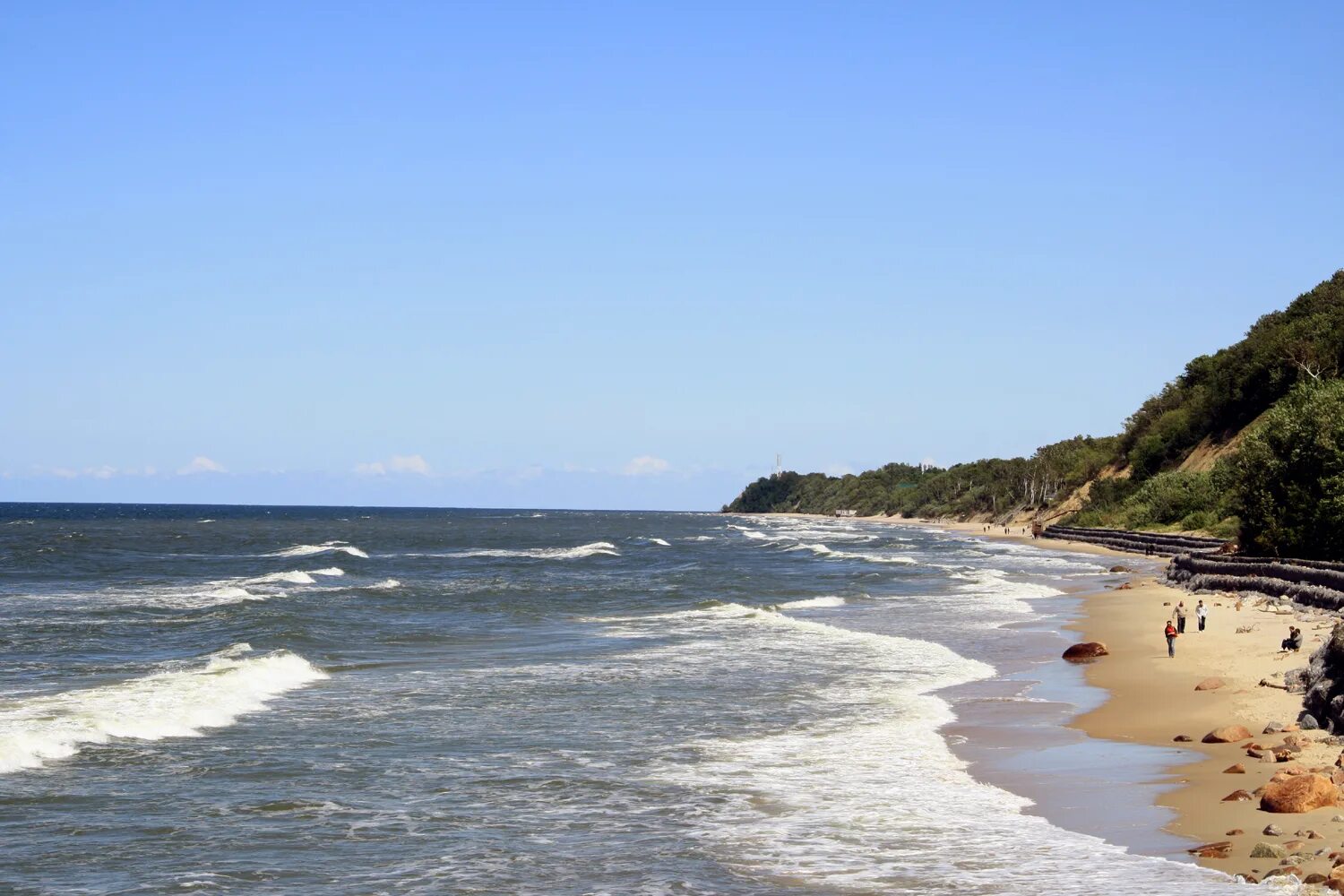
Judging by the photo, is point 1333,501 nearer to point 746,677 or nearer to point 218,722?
point 746,677

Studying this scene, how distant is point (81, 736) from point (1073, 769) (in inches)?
649

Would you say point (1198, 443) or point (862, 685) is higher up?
point (1198, 443)

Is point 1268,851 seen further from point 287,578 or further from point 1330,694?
point 287,578

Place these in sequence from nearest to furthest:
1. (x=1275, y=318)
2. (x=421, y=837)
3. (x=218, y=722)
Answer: (x=421, y=837) → (x=218, y=722) → (x=1275, y=318)

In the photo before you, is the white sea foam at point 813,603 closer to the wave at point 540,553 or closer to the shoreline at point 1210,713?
the shoreline at point 1210,713

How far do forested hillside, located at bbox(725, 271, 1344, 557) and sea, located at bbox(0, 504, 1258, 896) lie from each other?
12138 mm

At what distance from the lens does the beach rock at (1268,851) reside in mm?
12484

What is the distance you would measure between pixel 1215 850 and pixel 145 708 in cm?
1936

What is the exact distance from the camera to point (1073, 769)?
1822 centimetres

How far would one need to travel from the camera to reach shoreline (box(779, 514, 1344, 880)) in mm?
13398

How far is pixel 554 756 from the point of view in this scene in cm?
1958

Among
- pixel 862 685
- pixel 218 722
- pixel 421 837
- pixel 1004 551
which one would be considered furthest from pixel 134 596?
pixel 1004 551

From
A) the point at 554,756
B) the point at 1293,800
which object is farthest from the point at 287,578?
the point at 1293,800

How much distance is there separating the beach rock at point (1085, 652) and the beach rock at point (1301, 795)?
17.1m
